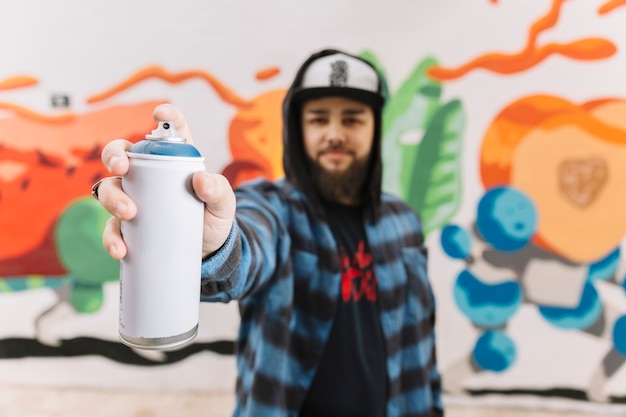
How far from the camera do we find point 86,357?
166 cm

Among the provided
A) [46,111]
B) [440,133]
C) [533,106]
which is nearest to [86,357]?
[46,111]

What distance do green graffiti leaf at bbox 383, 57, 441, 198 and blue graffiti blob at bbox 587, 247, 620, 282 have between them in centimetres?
81

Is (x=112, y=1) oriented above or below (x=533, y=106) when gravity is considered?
above

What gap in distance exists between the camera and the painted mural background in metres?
1.59

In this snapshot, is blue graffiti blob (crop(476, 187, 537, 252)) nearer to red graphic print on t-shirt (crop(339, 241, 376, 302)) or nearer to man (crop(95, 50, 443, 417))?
man (crop(95, 50, 443, 417))

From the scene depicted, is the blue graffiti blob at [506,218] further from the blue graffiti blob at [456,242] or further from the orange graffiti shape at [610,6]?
the orange graffiti shape at [610,6]

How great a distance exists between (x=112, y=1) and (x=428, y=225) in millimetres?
1520

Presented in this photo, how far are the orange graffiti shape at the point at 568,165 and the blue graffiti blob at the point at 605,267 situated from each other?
25 mm

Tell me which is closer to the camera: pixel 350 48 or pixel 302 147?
pixel 302 147

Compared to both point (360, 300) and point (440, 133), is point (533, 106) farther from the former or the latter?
point (360, 300)

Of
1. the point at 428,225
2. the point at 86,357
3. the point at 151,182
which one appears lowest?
the point at 86,357

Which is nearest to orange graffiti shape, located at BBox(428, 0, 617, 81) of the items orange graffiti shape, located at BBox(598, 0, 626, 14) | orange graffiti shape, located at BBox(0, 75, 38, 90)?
orange graffiti shape, located at BBox(598, 0, 626, 14)

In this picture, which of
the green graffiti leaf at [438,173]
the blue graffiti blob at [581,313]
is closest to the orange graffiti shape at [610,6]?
the green graffiti leaf at [438,173]

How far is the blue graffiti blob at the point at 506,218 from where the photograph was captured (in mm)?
1637
